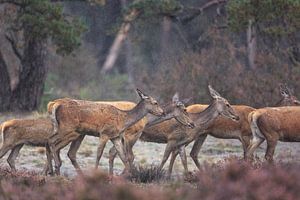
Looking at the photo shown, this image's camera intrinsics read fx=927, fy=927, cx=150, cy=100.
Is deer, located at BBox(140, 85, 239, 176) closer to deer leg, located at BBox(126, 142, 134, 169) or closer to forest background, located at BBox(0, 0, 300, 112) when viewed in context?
deer leg, located at BBox(126, 142, 134, 169)

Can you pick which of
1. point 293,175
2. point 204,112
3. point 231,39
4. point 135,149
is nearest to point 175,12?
point 231,39

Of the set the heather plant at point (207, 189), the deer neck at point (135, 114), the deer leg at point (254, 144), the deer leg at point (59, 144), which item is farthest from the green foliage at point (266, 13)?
the heather plant at point (207, 189)

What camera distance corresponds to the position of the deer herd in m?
16.1

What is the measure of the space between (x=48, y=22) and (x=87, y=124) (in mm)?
8552

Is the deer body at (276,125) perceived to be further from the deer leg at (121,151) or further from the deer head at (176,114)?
the deer leg at (121,151)

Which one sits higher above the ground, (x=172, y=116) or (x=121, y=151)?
(x=172, y=116)

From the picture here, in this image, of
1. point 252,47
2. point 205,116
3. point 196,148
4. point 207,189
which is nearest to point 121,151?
point 205,116

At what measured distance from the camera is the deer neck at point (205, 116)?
17281 millimetres

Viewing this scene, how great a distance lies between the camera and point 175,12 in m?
28.7

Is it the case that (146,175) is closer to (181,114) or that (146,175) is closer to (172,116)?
(172,116)

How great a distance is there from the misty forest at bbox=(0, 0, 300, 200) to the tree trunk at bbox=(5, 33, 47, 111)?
3cm

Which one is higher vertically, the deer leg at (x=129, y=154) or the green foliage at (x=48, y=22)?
the green foliage at (x=48, y=22)

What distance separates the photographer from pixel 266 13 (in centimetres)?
2358

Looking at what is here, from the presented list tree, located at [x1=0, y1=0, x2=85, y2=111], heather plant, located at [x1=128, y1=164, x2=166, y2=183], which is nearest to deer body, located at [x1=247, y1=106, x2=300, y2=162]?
heather plant, located at [x1=128, y1=164, x2=166, y2=183]
